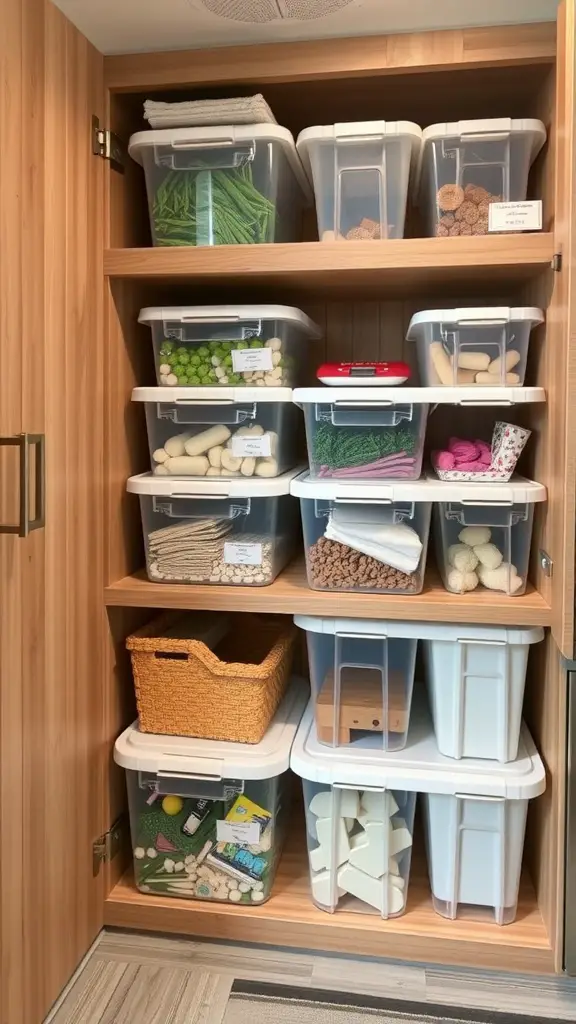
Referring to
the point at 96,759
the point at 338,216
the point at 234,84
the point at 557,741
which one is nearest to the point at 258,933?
the point at 96,759

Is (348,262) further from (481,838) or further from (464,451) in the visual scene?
(481,838)

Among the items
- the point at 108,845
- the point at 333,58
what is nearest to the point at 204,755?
the point at 108,845

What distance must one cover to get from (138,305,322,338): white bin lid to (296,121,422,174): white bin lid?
33 centimetres

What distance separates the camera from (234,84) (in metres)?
1.60

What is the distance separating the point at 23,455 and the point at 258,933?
3.61 ft

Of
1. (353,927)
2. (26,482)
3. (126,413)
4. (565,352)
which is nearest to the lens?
(26,482)

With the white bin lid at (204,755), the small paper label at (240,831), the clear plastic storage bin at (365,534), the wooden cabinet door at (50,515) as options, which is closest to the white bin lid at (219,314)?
the wooden cabinet door at (50,515)

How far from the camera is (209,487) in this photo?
164 cm

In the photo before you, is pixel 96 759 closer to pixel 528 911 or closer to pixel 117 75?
pixel 528 911

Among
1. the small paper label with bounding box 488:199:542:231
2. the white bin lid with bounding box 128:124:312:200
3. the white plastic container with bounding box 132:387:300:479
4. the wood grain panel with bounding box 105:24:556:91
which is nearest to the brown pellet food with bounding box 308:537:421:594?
the white plastic container with bounding box 132:387:300:479

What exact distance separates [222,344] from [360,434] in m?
0.35

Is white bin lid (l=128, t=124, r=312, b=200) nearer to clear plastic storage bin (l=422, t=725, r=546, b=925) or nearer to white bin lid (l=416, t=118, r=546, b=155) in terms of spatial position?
white bin lid (l=416, t=118, r=546, b=155)

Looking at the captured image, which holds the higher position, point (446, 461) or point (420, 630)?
point (446, 461)

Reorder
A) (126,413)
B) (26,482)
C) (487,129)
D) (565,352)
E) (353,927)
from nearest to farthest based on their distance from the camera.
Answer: (26,482)
(565,352)
(487,129)
(353,927)
(126,413)
